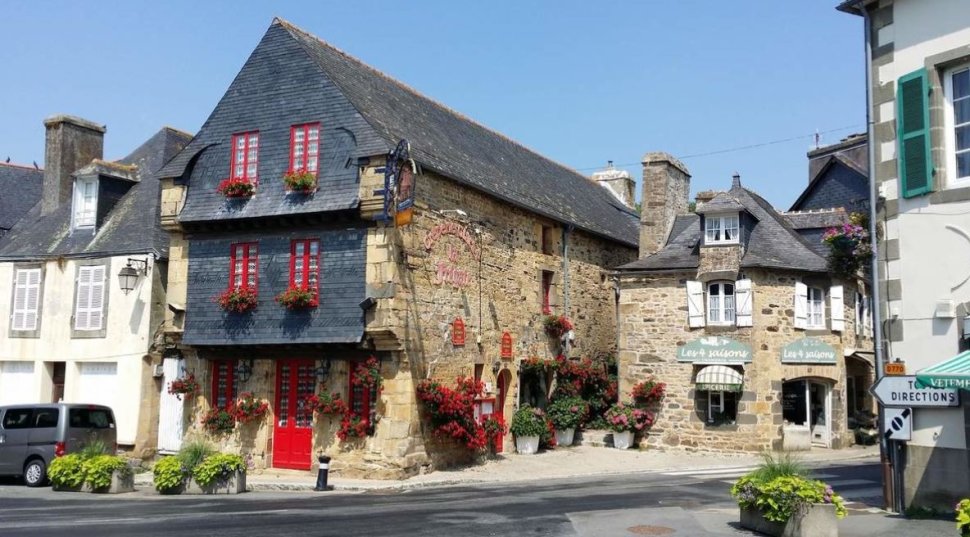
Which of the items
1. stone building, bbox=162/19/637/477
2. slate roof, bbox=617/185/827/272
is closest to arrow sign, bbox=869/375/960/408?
stone building, bbox=162/19/637/477

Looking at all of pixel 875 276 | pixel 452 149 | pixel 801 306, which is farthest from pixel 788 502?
pixel 452 149

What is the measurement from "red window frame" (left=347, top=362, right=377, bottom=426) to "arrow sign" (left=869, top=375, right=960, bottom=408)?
9.63 metres

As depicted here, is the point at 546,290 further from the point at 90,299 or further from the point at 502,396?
the point at 90,299

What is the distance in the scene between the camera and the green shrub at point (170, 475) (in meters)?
14.9

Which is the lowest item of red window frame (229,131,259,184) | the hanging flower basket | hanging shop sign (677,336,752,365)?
hanging shop sign (677,336,752,365)

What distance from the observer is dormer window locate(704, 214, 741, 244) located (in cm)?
2178

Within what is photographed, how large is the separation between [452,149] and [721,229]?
709 centimetres

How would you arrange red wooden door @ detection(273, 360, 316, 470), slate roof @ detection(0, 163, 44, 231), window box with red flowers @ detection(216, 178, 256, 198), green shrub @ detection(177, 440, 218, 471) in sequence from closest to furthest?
green shrub @ detection(177, 440, 218, 471), red wooden door @ detection(273, 360, 316, 470), window box with red flowers @ detection(216, 178, 256, 198), slate roof @ detection(0, 163, 44, 231)

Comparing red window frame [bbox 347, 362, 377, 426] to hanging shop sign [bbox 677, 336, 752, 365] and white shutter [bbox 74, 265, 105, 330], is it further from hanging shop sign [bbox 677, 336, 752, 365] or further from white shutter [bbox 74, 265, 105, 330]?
hanging shop sign [bbox 677, 336, 752, 365]

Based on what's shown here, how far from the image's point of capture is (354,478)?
55.6ft

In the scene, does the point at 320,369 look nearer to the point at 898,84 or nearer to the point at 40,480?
the point at 40,480

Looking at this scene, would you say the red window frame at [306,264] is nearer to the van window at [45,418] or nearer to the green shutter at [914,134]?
the van window at [45,418]

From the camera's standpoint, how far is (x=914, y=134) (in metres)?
11.0

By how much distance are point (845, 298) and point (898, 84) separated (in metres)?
12.2
